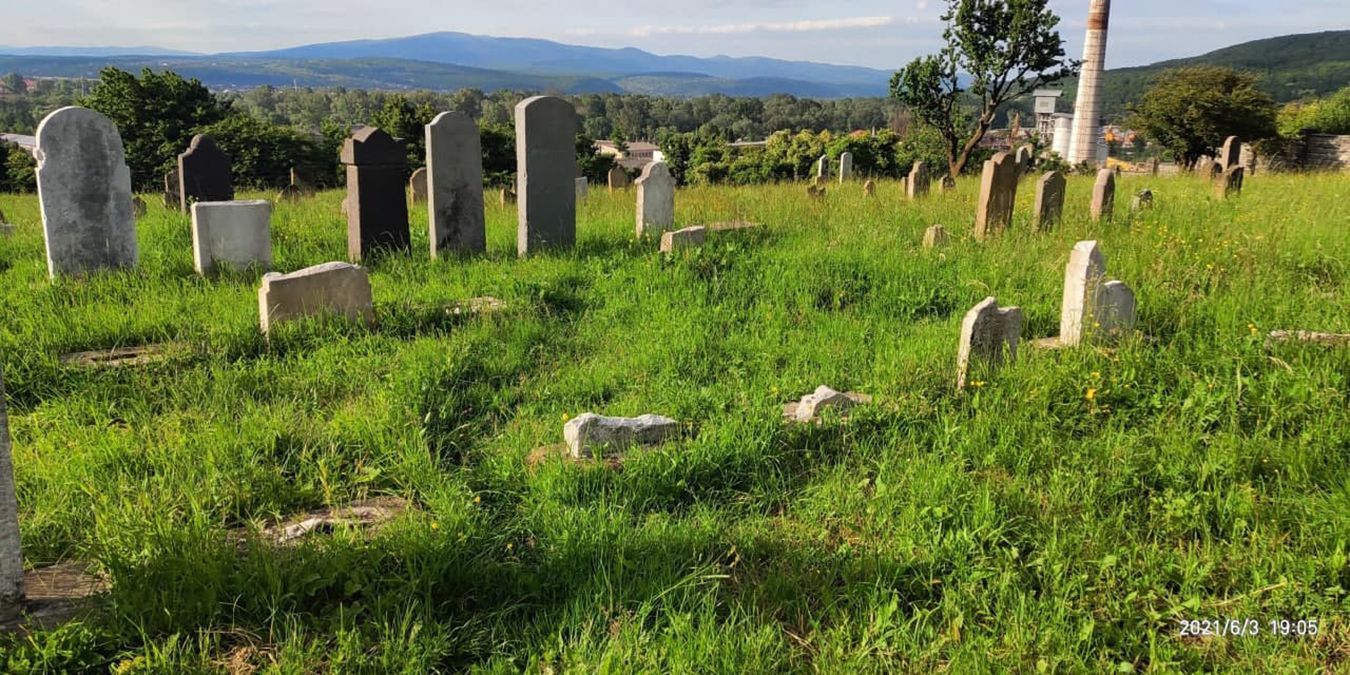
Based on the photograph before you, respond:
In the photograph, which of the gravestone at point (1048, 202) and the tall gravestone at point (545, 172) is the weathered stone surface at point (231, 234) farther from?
the gravestone at point (1048, 202)

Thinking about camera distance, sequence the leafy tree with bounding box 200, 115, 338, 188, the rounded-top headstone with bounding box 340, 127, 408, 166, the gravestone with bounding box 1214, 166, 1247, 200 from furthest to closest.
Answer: the leafy tree with bounding box 200, 115, 338, 188
the gravestone with bounding box 1214, 166, 1247, 200
the rounded-top headstone with bounding box 340, 127, 408, 166

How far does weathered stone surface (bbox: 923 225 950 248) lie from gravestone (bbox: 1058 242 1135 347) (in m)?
2.90

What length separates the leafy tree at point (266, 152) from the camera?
24938 millimetres

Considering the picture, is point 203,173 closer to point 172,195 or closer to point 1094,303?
point 172,195

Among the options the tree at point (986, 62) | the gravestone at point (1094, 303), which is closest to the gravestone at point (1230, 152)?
the tree at point (986, 62)

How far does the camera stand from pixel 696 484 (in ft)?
11.6

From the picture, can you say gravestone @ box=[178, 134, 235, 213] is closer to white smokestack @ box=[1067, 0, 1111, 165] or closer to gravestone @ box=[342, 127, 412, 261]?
gravestone @ box=[342, 127, 412, 261]

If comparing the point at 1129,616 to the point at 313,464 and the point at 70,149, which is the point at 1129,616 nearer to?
the point at 313,464

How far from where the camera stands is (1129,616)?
2619 millimetres

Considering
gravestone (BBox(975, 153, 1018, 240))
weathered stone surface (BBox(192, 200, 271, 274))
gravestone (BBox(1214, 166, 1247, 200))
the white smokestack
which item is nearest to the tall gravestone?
weathered stone surface (BBox(192, 200, 271, 274))

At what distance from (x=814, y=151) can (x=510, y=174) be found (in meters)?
11.3

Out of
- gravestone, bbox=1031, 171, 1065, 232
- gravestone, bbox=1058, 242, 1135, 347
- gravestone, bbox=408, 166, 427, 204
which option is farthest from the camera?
gravestone, bbox=408, 166, 427, 204

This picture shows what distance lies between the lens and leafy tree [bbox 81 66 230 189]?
2634 centimetres

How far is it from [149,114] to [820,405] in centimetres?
3024
